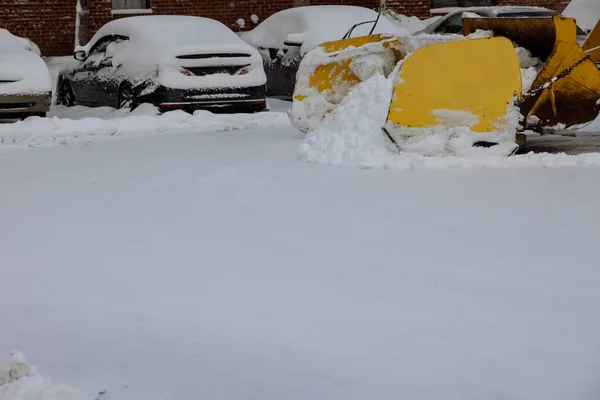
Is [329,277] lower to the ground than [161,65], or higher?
higher

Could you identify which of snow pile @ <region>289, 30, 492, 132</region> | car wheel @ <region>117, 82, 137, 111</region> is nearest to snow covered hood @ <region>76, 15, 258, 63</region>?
car wheel @ <region>117, 82, 137, 111</region>

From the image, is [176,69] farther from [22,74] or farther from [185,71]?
[22,74]

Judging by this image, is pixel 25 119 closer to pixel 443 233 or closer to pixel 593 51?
pixel 593 51

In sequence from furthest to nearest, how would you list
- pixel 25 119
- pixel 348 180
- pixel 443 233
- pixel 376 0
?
pixel 376 0
pixel 25 119
pixel 348 180
pixel 443 233

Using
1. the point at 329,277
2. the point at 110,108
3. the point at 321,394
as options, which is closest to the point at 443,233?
the point at 329,277

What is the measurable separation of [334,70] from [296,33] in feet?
16.7

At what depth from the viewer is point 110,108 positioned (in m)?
13.5

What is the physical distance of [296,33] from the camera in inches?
571

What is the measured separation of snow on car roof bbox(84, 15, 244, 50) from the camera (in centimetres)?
1282

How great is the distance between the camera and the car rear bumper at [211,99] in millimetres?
12164

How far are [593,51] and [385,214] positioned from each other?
4.21 metres

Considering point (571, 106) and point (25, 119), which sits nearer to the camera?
point (571, 106)

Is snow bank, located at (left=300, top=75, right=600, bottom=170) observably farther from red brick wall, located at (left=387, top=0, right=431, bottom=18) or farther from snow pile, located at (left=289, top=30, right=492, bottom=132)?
red brick wall, located at (left=387, top=0, right=431, bottom=18)

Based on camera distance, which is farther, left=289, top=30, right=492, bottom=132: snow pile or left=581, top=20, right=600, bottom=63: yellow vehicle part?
left=581, top=20, right=600, bottom=63: yellow vehicle part
